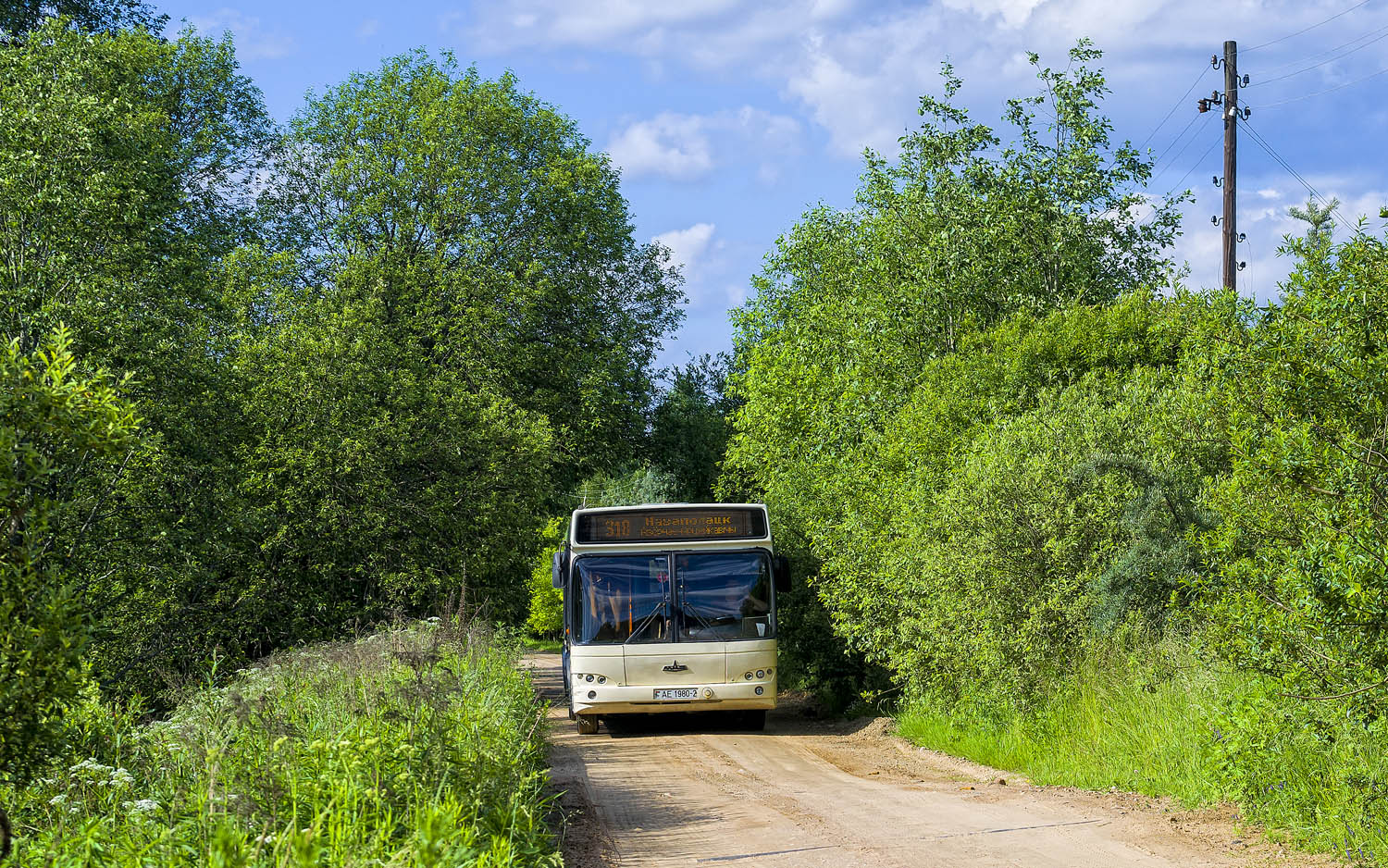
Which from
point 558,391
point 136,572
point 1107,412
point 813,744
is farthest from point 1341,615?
point 558,391

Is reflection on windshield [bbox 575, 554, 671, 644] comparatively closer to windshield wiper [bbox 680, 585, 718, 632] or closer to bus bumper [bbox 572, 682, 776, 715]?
windshield wiper [bbox 680, 585, 718, 632]

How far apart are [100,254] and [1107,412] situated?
13582mm

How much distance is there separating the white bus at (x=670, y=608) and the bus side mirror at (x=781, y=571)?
0.8 inches

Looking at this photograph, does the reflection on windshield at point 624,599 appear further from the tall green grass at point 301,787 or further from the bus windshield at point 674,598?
the tall green grass at point 301,787

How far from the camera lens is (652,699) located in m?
16.5

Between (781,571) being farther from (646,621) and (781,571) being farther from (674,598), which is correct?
(646,621)

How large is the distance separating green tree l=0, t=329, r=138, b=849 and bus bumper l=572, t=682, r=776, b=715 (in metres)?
11.7

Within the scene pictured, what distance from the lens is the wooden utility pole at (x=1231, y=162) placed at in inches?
832

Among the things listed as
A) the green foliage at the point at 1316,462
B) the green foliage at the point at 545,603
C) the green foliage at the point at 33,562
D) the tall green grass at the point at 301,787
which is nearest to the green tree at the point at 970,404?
the green foliage at the point at 1316,462

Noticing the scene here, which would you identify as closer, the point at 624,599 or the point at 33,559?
the point at 33,559

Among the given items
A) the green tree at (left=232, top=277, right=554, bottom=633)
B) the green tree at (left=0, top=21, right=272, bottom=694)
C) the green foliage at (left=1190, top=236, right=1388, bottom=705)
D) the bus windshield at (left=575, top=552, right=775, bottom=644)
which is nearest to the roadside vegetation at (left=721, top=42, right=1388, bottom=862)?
the green foliage at (left=1190, top=236, right=1388, bottom=705)

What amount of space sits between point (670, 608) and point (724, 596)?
756 millimetres

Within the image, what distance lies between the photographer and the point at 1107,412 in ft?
46.2

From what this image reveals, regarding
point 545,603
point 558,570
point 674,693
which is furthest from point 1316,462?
point 545,603
